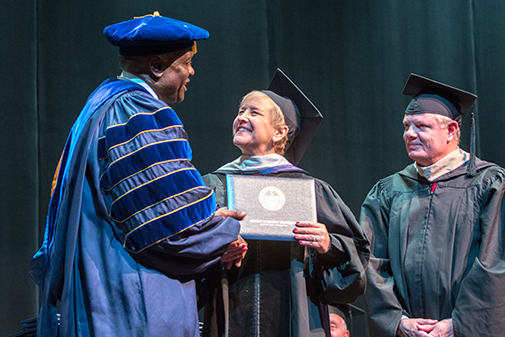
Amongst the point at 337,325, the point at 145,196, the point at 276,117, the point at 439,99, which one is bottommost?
the point at 337,325

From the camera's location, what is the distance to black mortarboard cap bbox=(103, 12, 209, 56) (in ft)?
6.07

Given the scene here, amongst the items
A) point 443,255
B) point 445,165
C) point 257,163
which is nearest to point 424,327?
point 443,255

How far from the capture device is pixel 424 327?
262 centimetres

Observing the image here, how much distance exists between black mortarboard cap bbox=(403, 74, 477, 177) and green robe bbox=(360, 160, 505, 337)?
0.34m

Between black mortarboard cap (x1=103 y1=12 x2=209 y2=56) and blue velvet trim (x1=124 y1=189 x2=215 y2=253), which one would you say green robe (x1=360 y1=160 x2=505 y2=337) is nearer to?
blue velvet trim (x1=124 y1=189 x2=215 y2=253)

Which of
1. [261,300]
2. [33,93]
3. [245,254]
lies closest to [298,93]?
[245,254]

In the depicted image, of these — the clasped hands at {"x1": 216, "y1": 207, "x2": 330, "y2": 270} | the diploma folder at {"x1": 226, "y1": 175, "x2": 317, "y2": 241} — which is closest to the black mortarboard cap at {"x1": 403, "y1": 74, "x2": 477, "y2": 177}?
the diploma folder at {"x1": 226, "y1": 175, "x2": 317, "y2": 241}

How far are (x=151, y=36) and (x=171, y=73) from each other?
0.18 metres

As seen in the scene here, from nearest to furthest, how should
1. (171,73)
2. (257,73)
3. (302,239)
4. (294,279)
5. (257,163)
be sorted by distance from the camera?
(171,73), (302,239), (294,279), (257,163), (257,73)

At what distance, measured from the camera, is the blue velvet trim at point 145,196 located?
1.66 meters

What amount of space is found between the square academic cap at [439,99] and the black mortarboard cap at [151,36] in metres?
1.57

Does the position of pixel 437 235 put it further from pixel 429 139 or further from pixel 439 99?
pixel 439 99

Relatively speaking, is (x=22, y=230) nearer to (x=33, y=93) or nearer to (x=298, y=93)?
(x=33, y=93)

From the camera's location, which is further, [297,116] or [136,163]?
[297,116]
